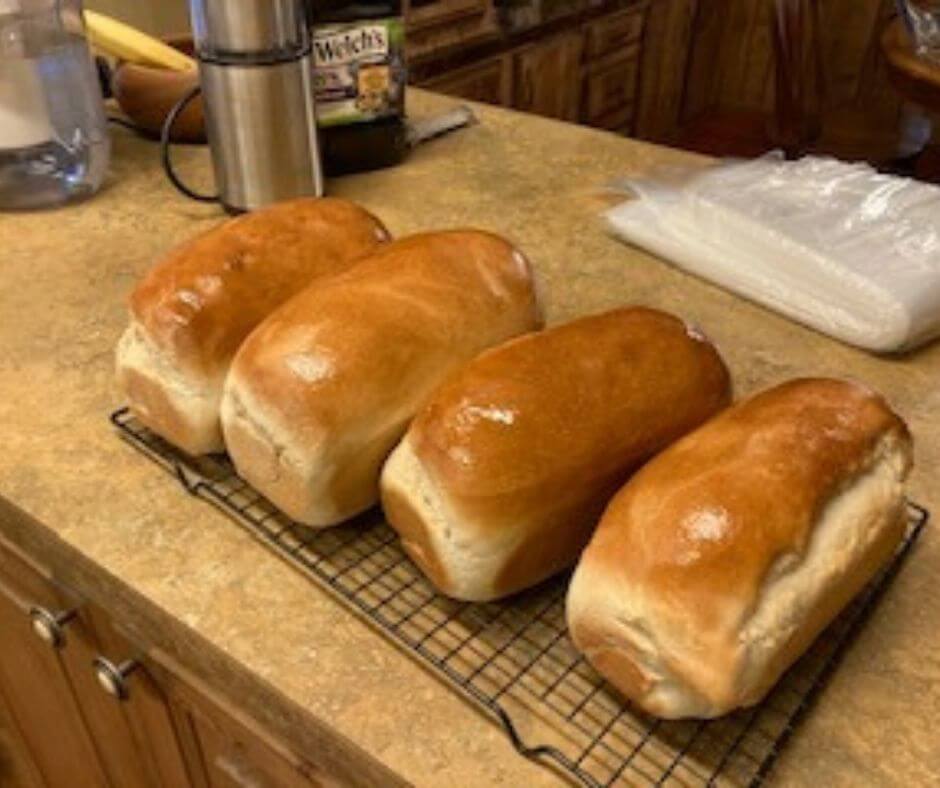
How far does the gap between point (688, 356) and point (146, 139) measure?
3.04ft

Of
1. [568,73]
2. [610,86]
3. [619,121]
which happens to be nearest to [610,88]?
[610,86]

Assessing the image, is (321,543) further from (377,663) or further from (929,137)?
(929,137)

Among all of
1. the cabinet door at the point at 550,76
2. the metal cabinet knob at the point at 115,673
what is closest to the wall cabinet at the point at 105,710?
the metal cabinet knob at the point at 115,673

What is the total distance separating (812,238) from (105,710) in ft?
2.61

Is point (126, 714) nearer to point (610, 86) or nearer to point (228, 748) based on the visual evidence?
point (228, 748)

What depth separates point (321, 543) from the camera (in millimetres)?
607

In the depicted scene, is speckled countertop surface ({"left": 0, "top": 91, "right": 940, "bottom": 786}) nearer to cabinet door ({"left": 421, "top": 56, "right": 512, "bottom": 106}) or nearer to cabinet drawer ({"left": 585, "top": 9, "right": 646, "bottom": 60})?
cabinet door ({"left": 421, "top": 56, "right": 512, "bottom": 106})

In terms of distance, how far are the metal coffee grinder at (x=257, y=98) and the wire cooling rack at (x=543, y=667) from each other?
18.8 inches

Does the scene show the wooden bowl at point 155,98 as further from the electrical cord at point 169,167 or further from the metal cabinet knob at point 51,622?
the metal cabinet knob at point 51,622

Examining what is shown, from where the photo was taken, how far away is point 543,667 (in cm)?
52

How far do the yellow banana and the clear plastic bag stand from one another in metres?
0.61

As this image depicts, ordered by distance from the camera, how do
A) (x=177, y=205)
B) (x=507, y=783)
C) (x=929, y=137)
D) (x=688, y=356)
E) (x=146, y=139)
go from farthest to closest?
(x=929, y=137)
(x=146, y=139)
(x=177, y=205)
(x=688, y=356)
(x=507, y=783)

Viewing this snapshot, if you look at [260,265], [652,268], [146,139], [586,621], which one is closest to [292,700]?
[586,621]

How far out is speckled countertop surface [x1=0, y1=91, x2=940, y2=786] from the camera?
1.62 ft
